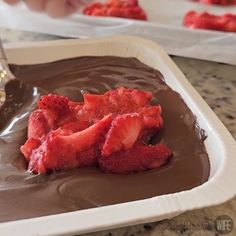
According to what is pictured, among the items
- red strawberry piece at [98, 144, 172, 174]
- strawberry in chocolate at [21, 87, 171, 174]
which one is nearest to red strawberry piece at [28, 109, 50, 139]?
strawberry in chocolate at [21, 87, 171, 174]

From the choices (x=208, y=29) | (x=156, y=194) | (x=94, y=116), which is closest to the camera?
(x=156, y=194)

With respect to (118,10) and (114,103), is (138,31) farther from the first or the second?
(114,103)

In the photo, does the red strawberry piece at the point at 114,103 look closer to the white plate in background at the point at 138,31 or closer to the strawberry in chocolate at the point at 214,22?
the white plate in background at the point at 138,31

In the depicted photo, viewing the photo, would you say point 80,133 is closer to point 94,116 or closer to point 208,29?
point 94,116

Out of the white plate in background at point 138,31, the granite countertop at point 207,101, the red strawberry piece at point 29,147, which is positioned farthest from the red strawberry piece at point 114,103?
the white plate in background at point 138,31

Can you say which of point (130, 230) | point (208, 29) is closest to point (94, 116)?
point (130, 230)

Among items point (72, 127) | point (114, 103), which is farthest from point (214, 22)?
point (72, 127)
